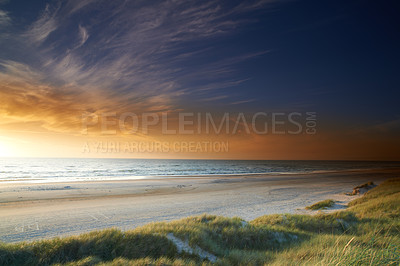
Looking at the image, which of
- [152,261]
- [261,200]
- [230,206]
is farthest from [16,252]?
[261,200]

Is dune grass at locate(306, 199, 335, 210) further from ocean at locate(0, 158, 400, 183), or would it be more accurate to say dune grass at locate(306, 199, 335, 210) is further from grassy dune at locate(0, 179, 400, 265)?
ocean at locate(0, 158, 400, 183)

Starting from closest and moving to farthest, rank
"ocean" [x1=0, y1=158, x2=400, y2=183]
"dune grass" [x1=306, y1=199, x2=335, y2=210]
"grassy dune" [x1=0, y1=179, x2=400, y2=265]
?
"grassy dune" [x1=0, y1=179, x2=400, y2=265] < "dune grass" [x1=306, y1=199, x2=335, y2=210] < "ocean" [x1=0, y1=158, x2=400, y2=183]

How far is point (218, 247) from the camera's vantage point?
20.9 ft

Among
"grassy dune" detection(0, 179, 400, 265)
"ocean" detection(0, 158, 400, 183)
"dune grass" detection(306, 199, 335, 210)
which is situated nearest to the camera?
"grassy dune" detection(0, 179, 400, 265)

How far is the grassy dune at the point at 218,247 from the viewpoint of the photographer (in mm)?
4496

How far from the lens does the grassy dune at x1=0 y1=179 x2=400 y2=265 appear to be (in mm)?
4496

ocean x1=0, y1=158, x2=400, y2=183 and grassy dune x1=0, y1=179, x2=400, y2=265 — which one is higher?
grassy dune x1=0, y1=179, x2=400, y2=265

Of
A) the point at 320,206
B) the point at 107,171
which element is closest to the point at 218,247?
the point at 320,206

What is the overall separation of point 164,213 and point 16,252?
1124cm

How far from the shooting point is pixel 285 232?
8.01 meters

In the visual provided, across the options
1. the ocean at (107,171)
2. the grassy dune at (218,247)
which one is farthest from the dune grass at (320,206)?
the ocean at (107,171)

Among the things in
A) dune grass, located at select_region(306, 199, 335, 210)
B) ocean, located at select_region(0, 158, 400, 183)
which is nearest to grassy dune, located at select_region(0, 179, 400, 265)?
dune grass, located at select_region(306, 199, 335, 210)

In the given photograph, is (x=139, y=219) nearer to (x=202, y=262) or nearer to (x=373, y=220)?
(x=202, y=262)

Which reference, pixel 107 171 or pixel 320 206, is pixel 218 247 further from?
pixel 107 171
